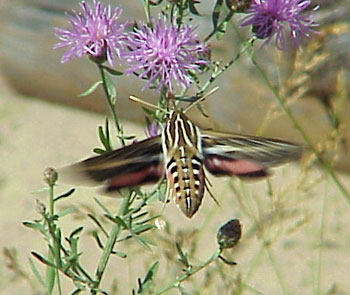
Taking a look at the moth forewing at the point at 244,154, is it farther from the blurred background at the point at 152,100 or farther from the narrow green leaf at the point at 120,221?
the blurred background at the point at 152,100

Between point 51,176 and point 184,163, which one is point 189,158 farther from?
point 51,176

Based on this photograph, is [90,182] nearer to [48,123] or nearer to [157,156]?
[157,156]

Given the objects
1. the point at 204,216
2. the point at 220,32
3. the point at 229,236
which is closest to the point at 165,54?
the point at 220,32

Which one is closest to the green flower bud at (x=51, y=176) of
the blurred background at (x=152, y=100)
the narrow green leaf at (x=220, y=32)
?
the narrow green leaf at (x=220, y=32)

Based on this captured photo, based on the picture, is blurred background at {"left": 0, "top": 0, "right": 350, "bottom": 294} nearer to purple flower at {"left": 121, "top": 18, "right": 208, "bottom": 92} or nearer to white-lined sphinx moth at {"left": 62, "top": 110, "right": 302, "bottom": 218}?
purple flower at {"left": 121, "top": 18, "right": 208, "bottom": 92}

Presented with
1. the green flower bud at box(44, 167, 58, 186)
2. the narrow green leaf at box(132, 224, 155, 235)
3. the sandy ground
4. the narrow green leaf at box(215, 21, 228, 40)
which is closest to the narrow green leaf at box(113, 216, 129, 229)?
the narrow green leaf at box(132, 224, 155, 235)

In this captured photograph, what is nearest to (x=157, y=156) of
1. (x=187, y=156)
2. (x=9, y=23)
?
(x=187, y=156)

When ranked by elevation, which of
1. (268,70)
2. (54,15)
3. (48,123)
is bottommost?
(268,70)
